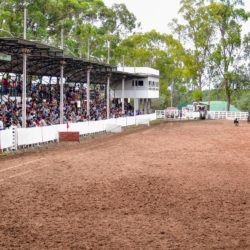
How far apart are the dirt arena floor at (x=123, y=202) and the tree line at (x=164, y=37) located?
52.5 m

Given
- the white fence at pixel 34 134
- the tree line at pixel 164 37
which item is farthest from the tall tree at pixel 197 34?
the white fence at pixel 34 134

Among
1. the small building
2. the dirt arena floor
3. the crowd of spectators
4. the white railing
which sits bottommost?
A: the dirt arena floor

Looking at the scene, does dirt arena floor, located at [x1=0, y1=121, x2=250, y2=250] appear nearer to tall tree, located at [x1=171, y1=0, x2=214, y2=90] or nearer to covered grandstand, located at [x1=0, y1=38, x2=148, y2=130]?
covered grandstand, located at [x1=0, y1=38, x2=148, y2=130]

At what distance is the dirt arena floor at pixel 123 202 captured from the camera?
10188mm

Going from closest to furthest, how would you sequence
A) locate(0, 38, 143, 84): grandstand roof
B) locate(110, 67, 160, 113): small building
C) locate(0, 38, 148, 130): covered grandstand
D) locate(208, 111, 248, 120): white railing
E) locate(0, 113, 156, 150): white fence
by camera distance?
locate(0, 113, 156, 150): white fence, locate(0, 38, 143, 84): grandstand roof, locate(0, 38, 148, 130): covered grandstand, locate(110, 67, 160, 113): small building, locate(208, 111, 248, 120): white railing

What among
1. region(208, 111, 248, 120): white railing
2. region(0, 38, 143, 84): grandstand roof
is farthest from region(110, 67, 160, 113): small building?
region(0, 38, 143, 84): grandstand roof

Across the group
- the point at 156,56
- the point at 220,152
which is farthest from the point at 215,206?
the point at 156,56

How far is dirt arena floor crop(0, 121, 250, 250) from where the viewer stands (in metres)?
10.2

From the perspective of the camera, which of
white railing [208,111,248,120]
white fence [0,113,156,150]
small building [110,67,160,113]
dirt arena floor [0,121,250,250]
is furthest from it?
white railing [208,111,248,120]

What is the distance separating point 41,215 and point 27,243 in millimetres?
2310

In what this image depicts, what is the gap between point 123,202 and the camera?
13.7 m

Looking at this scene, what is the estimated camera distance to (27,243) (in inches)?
387

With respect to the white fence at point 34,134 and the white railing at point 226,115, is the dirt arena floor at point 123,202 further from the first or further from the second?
the white railing at point 226,115

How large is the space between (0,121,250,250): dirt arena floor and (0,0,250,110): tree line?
52.5 m
